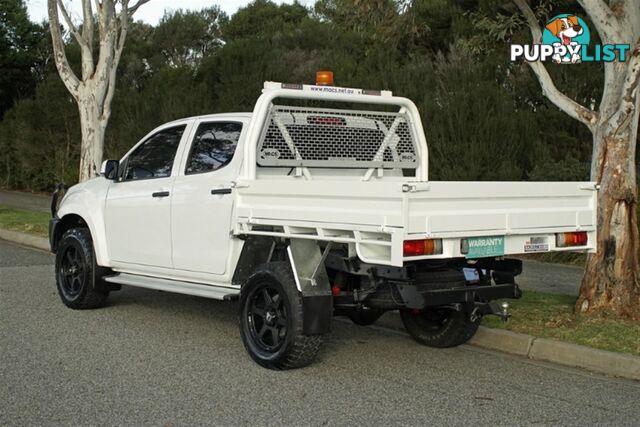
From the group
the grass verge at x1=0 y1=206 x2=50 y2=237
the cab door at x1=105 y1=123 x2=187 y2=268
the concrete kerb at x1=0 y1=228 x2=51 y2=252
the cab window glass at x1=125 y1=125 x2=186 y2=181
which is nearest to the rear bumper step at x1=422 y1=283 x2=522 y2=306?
the cab door at x1=105 y1=123 x2=187 y2=268

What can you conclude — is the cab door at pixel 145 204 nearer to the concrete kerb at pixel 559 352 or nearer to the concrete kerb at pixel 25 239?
the concrete kerb at pixel 559 352

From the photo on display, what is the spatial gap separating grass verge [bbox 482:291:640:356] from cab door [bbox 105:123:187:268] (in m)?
3.22

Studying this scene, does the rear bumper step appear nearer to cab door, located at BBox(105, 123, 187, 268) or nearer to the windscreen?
the windscreen

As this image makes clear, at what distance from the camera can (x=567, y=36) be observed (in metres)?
12.0

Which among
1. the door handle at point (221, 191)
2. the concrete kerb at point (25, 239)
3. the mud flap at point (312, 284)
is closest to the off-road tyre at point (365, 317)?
the mud flap at point (312, 284)

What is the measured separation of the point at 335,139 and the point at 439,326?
1.97 meters

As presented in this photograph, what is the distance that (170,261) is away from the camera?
24.6 feet

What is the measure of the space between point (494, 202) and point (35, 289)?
6217 mm

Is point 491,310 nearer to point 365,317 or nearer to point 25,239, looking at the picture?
point 365,317

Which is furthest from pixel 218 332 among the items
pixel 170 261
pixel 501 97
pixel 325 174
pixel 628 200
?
pixel 501 97

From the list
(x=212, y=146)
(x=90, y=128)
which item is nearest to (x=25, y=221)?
(x=90, y=128)

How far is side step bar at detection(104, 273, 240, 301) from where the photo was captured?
679cm

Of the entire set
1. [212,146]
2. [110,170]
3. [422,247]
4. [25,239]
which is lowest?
[25,239]

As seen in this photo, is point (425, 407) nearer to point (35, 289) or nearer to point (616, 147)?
point (616, 147)
